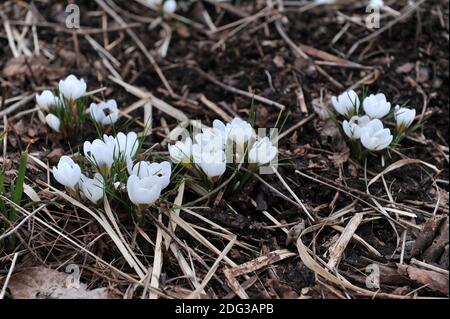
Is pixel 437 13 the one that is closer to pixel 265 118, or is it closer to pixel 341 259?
pixel 265 118

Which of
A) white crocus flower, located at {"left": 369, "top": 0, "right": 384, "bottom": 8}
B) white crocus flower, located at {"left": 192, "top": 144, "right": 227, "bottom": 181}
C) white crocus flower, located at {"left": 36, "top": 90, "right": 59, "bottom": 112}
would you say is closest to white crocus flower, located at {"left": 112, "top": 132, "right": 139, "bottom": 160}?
white crocus flower, located at {"left": 192, "top": 144, "right": 227, "bottom": 181}

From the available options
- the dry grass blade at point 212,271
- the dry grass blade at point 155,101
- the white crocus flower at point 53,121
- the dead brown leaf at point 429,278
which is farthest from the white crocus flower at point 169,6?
the dead brown leaf at point 429,278

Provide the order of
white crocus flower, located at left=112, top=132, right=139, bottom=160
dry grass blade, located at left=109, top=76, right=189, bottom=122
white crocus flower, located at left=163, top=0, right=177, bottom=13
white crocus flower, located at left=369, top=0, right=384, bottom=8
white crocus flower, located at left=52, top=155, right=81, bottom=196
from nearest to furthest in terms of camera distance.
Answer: white crocus flower, located at left=52, top=155, right=81, bottom=196, white crocus flower, located at left=112, top=132, right=139, bottom=160, dry grass blade, located at left=109, top=76, right=189, bottom=122, white crocus flower, located at left=369, top=0, right=384, bottom=8, white crocus flower, located at left=163, top=0, right=177, bottom=13

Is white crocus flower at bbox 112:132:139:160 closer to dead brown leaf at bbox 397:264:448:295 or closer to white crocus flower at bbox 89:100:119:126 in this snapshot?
white crocus flower at bbox 89:100:119:126

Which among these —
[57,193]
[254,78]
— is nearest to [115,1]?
[254,78]

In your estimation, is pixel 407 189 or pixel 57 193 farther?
pixel 407 189

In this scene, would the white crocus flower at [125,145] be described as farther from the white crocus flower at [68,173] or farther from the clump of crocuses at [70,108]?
the clump of crocuses at [70,108]
